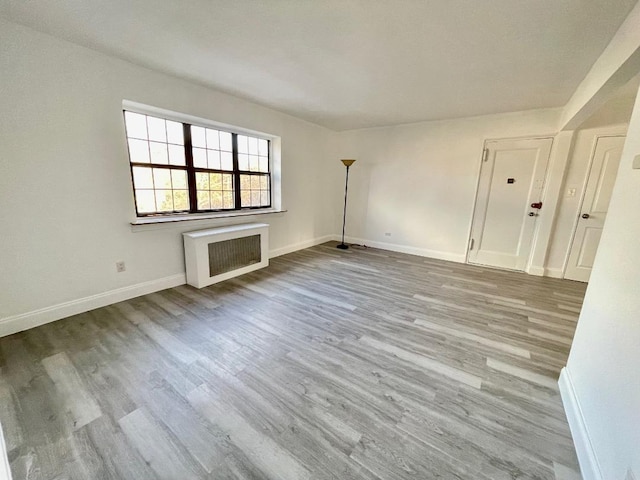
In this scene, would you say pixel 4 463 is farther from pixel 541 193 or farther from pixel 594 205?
pixel 594 205

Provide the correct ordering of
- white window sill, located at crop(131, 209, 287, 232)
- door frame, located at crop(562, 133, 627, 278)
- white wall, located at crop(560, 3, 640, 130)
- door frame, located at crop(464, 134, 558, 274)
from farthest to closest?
door frame, located at crop(464, 134, 558, 274) < door frame, located at crop(562, 133, 627, 278) < white window sill, located at crop(131, 209, 287, 232) < white wall, located at crop(560, 3, 640, 130)

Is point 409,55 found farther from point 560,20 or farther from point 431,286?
point 431,286

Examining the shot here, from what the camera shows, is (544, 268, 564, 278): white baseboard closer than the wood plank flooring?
No

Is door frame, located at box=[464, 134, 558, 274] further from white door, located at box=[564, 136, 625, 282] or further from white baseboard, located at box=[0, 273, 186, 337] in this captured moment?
white baseboard, located at box=[0, 273, 186, 337]

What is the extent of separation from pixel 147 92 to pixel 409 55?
8.43 feet

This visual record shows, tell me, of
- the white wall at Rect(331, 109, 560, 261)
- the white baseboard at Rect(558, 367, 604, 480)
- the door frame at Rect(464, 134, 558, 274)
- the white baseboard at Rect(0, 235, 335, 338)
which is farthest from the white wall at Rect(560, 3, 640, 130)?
the white baseboard at Rect(0, 235, 335, 338)

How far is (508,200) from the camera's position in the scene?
3.90 metres

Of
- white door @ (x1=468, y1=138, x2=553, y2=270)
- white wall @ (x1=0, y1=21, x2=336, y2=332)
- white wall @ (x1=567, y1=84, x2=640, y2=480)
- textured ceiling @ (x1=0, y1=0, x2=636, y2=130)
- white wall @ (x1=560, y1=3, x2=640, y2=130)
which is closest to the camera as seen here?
white wall @ (x1=567, y1=84, x2=640, y2=480)

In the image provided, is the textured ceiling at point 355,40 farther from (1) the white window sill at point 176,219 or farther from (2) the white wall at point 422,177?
(1) the white window sill at point 176,219

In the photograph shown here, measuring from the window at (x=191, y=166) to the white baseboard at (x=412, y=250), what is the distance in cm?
239

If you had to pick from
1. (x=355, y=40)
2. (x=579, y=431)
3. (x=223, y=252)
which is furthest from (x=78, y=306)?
(x=579, y=431)

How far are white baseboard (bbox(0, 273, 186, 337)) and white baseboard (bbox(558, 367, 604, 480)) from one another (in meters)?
3.61

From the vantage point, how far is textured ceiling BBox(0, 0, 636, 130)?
1.59 m

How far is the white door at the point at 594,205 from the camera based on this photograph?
10.6 ft
